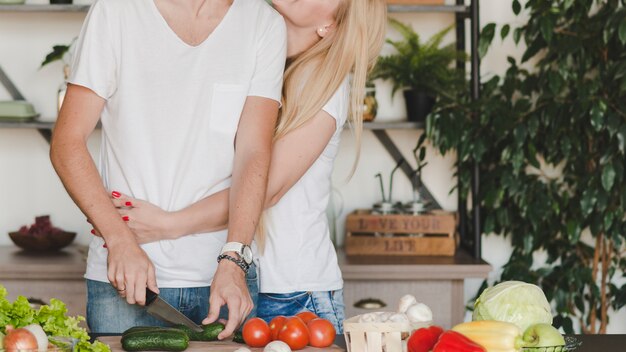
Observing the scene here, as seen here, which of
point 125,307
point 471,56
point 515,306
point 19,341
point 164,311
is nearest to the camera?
point 19,341

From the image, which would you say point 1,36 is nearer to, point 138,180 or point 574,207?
point 138,180

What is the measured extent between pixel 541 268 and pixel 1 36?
2.42 meters

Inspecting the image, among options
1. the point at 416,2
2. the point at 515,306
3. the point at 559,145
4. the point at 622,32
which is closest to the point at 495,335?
the point at 515,306

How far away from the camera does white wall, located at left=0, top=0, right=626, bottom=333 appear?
3.80m

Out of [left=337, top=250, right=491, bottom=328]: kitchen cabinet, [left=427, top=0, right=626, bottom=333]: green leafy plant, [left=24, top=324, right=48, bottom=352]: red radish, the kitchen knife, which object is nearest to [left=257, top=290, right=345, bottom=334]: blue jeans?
the kitchen knife

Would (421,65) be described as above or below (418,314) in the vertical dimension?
above

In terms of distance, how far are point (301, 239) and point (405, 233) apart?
141 centimetres

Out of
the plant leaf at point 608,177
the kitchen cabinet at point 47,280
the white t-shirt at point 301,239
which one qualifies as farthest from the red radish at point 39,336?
the plant leaf at point 608,177

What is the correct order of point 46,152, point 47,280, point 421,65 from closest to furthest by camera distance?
point 47,280, point 421,65, point 46,152

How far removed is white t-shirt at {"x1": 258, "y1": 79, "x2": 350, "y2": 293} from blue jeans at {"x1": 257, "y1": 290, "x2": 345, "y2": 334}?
0.05ft

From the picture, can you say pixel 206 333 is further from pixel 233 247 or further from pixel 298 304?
pixel 298 304

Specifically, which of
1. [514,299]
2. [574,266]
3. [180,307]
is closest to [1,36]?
[180,307]

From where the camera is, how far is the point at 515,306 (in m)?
1.53

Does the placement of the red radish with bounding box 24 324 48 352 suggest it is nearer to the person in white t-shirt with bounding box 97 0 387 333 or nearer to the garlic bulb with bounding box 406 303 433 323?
the garlic bulb with bounding box 406 303 433 323
